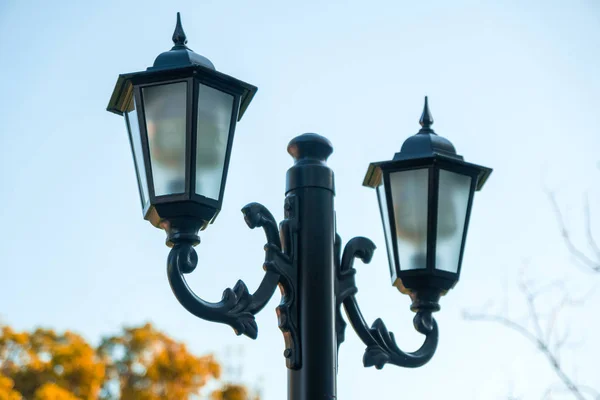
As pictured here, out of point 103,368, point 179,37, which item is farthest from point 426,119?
point 103,368

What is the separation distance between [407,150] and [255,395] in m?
34.3

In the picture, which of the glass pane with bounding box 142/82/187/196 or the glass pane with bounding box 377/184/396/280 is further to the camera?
the glass pane with bounding box 377/184/396/280

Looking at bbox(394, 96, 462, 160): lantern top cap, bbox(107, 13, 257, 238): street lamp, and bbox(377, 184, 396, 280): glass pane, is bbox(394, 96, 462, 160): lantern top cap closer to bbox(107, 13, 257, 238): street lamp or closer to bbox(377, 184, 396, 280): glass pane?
bbox(377, 184, 396, 280): glass pane

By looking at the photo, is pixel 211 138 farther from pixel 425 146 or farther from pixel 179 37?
pixel 425 146

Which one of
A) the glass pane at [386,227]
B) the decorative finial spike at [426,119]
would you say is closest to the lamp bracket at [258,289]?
the glass pane at [386,227]

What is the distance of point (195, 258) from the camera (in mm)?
3145

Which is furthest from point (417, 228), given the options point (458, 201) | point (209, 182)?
point (209, 182)

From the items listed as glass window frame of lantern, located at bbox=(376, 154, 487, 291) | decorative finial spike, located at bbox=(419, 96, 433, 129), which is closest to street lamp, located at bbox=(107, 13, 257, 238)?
glass window frame of lantern, located at bbox=(376, 154, 487, 291)

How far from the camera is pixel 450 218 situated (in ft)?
12.1

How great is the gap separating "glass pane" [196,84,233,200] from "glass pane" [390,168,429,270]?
743 mm

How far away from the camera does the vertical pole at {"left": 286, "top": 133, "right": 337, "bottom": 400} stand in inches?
124

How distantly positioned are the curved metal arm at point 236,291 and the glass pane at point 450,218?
0.69 meters

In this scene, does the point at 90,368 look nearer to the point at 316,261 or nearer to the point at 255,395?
the point at 255,395

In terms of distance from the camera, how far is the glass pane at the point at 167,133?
3146 mm
